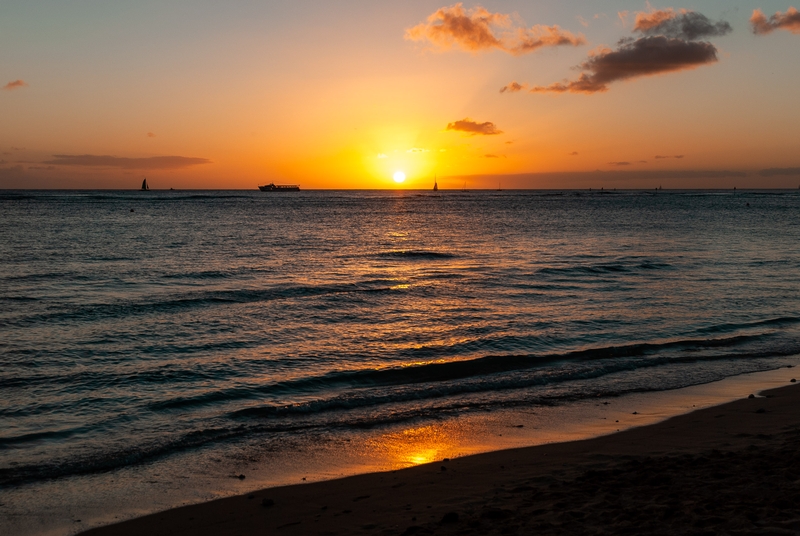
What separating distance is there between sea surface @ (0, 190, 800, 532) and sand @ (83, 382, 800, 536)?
2.39 m

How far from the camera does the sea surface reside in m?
10.9

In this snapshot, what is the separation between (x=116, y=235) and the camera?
2009 inches

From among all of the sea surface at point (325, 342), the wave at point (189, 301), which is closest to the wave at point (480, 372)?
the sea surface at point (325, 342)

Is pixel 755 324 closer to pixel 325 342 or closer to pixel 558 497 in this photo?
pixel 325 342

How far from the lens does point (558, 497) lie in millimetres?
7090

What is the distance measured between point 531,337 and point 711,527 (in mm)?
11449

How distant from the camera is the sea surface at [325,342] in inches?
428

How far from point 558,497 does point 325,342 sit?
34.0ft

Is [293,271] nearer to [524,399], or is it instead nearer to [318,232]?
[524,399]

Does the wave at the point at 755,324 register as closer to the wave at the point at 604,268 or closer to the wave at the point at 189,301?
the wave at the point at 604,268

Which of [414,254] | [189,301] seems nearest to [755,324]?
[189,301]

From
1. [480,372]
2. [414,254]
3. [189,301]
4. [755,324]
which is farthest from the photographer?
[414,254]

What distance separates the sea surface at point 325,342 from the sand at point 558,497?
2.39 metres

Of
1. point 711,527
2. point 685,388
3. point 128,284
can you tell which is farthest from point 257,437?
point 128,284
